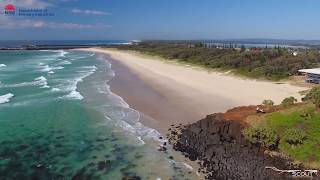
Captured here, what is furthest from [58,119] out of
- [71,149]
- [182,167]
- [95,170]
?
[182,167]

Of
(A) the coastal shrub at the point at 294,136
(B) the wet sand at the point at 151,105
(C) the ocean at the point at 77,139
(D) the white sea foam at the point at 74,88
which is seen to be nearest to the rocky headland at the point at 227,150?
(A) the coastal shrub at the point at 294,136

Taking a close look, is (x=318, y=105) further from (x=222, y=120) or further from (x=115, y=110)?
(x=115, y=110)

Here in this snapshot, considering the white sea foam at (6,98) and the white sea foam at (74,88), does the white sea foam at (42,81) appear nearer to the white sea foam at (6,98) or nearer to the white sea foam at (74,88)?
the white sea foam at (74,88)

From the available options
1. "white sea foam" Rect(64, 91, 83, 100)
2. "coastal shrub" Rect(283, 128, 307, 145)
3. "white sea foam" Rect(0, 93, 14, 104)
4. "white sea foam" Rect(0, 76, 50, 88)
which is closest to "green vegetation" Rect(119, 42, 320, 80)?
"white sea foam" Rect(64, 91, 83, 100)

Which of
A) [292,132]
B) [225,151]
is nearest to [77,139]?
[225,151]

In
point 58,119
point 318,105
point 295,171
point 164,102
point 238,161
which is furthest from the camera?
point 164,102

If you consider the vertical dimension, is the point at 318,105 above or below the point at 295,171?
above
